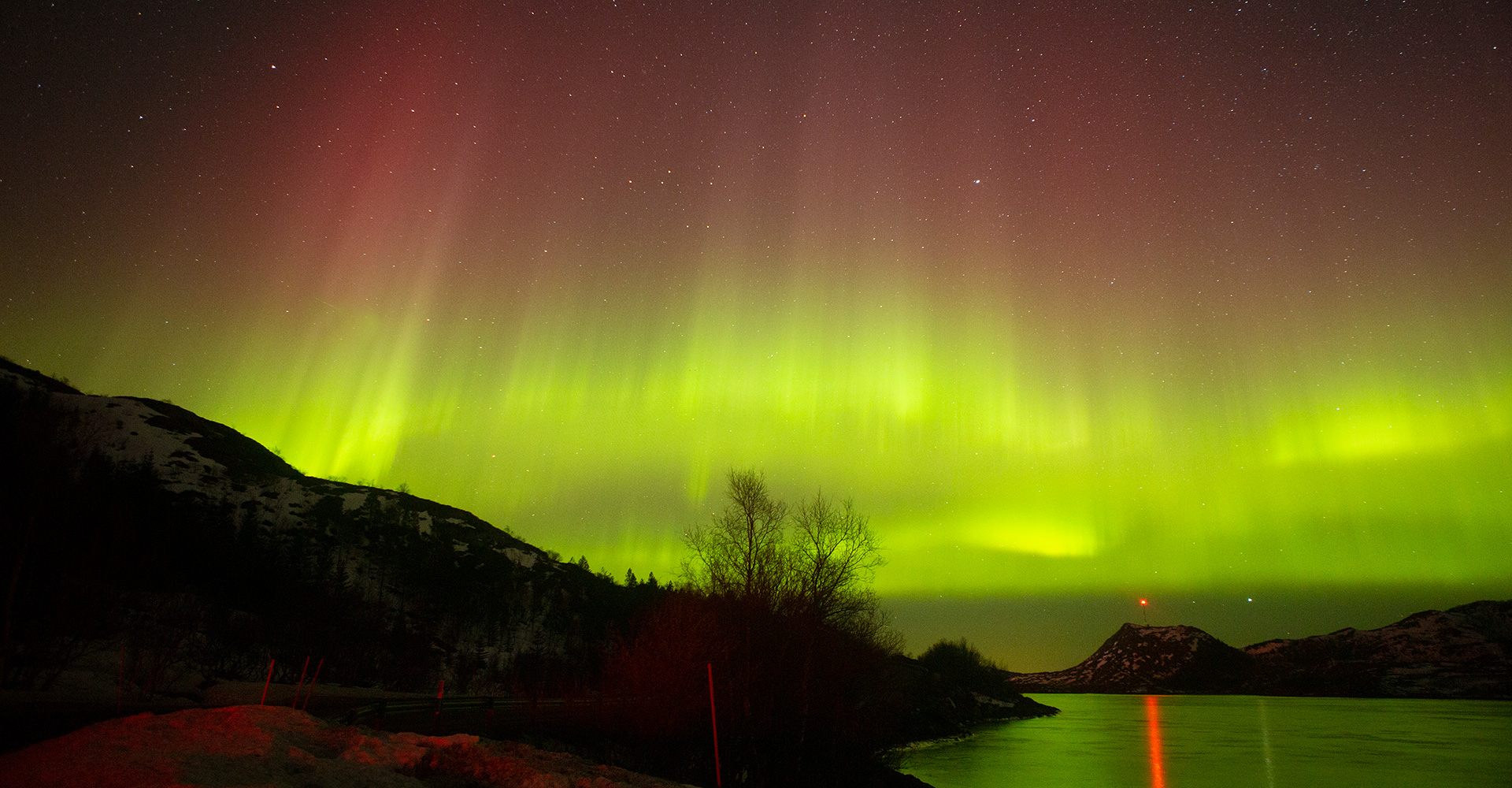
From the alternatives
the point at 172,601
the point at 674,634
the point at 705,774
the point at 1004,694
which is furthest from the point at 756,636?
the point at 1004,694

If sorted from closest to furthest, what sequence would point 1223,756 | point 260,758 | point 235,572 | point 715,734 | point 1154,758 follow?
point 260,758, point 715,734, point 1154,758, point 1223,756, point 235,572

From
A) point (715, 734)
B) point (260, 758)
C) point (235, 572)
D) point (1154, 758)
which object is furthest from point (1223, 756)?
point (235, 572)

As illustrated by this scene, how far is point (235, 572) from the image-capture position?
7862cm

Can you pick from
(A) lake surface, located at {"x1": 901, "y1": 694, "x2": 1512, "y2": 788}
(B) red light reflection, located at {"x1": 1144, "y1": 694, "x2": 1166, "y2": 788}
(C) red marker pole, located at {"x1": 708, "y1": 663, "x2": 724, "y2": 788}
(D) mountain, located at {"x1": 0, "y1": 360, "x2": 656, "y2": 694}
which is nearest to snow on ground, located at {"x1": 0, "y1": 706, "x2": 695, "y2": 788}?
(C) red marker pole, located at {"x1": 708, "y1": 663, "x2": 724, "y2": 788}

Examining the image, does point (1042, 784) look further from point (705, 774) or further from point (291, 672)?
point (291, 672)

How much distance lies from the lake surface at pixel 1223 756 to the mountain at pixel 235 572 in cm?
3683

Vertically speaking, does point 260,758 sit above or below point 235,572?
below

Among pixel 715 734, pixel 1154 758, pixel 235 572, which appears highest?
pixel 235 572

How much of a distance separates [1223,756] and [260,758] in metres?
81.1

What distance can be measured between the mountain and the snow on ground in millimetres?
15630

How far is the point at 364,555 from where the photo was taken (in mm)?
99688

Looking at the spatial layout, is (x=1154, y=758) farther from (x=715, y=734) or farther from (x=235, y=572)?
(x=235, y=572)

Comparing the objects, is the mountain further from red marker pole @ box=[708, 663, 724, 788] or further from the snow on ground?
the snow on ground

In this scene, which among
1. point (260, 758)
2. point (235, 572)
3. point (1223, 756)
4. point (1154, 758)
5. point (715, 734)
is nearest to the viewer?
point (260, 758)
